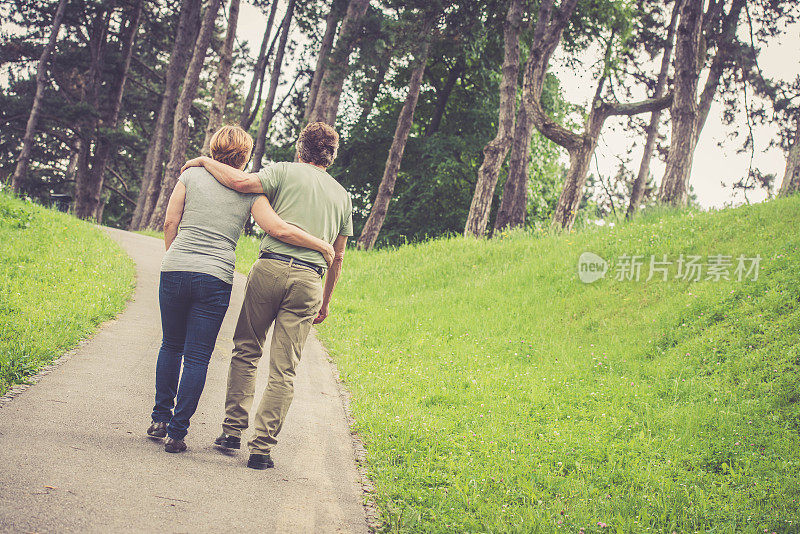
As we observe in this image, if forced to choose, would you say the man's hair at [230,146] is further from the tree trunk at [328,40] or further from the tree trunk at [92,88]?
the tree trunk at [92,88]

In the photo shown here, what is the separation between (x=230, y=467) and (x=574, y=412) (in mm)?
3646

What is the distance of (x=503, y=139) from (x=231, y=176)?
40.9 ft

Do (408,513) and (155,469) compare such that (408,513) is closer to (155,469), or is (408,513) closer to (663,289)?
(155,469)

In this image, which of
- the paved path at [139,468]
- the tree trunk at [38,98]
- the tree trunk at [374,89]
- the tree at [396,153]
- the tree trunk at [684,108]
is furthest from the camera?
the tree trunk at [38,98]

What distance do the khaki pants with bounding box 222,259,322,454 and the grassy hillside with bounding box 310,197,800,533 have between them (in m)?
0.98

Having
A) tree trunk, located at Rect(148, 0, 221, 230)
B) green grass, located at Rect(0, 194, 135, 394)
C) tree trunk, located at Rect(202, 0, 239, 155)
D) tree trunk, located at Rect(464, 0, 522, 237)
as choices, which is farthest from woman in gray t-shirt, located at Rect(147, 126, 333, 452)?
tree trunk, located at Rect(148, 0, 221, 230)

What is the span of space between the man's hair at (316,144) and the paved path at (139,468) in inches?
88.0

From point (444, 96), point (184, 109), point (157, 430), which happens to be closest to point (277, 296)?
point (157, 430)

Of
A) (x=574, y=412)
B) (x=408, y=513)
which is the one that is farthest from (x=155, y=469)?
(x=574, y=412)

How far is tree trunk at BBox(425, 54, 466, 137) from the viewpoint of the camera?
79.5ft

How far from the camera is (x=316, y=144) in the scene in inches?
171

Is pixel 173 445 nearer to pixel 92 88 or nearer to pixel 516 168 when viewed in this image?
pixel 516 168

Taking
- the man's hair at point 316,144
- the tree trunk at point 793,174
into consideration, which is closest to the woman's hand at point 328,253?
the man's hair at point 316,144

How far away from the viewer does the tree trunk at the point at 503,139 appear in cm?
1548
